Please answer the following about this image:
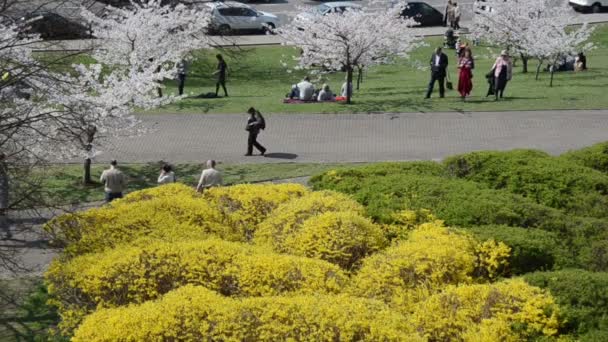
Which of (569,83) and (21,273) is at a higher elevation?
(569,83)

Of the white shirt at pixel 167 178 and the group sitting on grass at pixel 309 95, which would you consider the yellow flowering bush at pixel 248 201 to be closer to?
the white shirt at pixel 167 178

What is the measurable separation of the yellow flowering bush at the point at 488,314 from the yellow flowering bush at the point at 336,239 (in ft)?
5.27

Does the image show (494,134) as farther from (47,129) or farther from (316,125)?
(47,129)

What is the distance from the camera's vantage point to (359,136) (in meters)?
23.2

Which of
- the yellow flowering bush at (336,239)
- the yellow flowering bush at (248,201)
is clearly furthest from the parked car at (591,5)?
the yellow flowering bush at (336,239)

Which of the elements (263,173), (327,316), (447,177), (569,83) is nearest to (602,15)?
(569,83)

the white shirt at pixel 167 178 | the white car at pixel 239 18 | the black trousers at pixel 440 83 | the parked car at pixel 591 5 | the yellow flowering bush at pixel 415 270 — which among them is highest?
the parked car at pixel 591 5

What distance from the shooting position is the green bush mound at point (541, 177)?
14.1 meters

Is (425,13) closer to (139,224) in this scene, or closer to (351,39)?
(351,39)

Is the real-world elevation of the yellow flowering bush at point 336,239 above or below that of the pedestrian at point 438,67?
below

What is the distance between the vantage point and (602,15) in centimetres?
3950

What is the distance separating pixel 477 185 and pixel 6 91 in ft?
21.9

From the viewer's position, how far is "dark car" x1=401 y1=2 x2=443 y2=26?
123ft

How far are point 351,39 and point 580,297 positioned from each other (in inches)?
675
